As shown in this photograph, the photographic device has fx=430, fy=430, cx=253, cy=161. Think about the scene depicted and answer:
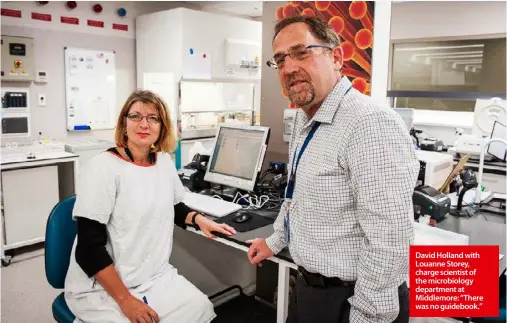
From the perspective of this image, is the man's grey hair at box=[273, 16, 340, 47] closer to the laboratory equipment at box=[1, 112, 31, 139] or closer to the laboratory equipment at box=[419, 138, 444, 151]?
the laboratory equipment at box=[419, 138, 444, 151]

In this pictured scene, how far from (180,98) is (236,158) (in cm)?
258

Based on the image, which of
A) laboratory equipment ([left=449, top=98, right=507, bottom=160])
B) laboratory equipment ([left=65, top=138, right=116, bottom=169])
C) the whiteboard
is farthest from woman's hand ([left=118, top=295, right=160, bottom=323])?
the whiteboard

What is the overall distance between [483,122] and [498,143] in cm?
23

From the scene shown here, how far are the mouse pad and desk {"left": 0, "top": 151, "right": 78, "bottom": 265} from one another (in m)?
2.15

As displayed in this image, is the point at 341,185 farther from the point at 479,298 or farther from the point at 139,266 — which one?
the point at 139,266

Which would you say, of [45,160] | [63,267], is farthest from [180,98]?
[63,267]

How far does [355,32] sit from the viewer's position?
2.55m

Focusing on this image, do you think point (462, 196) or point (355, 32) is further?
point (355, 32)

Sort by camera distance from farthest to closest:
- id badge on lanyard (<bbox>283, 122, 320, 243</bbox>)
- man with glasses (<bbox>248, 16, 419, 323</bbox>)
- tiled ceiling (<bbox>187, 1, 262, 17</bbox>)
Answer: tiled ceiling (<bbox>187, 1, 262, 17</bbox>) → id badge on lanyard (<bbox>283, 122, 320, 243</bbox>) → man with glasses (<bbox>248, 16, 419, 323</bbox>)

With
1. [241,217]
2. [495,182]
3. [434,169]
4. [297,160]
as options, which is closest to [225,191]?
[241,217]

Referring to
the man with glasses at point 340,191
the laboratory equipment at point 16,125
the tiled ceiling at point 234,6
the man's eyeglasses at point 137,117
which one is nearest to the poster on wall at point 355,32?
the man's eyeglasses at point 137,117

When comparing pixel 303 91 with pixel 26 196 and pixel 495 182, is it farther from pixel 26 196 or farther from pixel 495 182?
pixel 495 182

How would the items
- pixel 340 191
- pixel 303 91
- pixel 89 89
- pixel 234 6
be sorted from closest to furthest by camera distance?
pixel 340 191 → pixel 303 91 → pixel 89 89 → pixel 234 6

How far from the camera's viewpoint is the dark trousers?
1.17m
